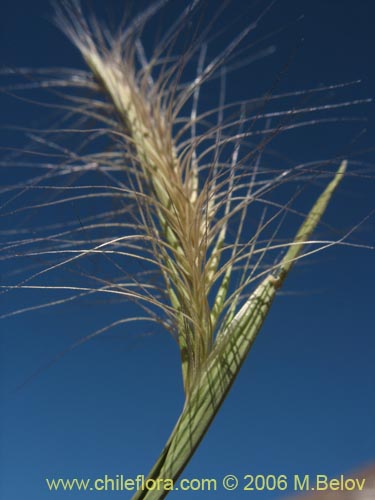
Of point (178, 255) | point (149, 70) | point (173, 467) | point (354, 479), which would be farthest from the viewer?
point (149, 70)

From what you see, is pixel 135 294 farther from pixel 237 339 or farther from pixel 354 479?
pixel 354 479

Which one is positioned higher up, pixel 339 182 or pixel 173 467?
pixel 339 182

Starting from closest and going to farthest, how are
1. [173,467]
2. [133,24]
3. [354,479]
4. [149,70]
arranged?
[354,479] → [173,467] → [149,70] → [133,24]

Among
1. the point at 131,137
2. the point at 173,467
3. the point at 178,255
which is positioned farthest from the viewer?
the point at 131,137

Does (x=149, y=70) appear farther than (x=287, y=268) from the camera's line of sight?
Yes

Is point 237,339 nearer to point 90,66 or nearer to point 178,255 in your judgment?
point 178,255

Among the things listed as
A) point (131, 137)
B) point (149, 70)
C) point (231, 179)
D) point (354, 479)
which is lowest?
point (354, 479)

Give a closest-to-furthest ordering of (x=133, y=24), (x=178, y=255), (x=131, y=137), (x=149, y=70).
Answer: (x=178, y=255), (x=131, y=137), (x=149, y=70), (x=133, y=24)

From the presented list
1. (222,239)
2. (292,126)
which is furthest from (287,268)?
(292,126)

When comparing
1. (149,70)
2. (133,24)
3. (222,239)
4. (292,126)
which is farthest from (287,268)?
(133,24)
